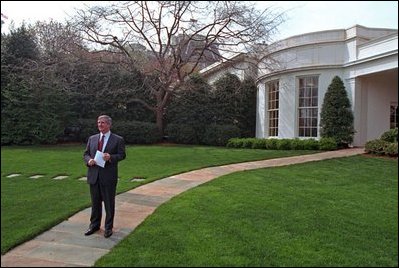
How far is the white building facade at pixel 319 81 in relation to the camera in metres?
16.9

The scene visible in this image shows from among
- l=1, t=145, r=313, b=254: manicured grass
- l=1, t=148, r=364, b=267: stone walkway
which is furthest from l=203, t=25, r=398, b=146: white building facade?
l=1, t=148, r=364, b=267: stone walkway

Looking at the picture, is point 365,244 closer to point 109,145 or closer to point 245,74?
point 109,145

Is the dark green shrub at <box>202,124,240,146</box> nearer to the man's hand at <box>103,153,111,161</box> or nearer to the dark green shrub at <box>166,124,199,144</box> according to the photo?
the dark green shrub at <box>166,124,199,144</box>

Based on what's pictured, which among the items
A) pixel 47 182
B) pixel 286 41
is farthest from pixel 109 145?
pixel 286 41

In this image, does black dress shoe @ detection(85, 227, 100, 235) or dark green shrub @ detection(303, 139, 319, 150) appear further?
dark green shrub @ detection(303, 139, 319, 150)

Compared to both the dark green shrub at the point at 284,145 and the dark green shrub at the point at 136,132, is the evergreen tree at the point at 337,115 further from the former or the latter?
the dark green shrub at the point at 136,132

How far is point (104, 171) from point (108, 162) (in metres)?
0.14

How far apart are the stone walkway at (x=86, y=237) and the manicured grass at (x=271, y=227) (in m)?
0.23

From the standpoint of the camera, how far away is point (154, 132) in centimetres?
2141

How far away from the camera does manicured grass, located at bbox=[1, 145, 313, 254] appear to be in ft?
15.9

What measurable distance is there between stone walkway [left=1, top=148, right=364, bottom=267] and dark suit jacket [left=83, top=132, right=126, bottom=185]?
2.31 feet

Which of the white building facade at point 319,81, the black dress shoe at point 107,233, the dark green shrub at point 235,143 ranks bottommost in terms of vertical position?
the black dress shoe at point 107,233

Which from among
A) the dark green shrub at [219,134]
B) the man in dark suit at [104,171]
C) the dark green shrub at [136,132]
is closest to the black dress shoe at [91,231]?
the man in dark suit at [104,171]

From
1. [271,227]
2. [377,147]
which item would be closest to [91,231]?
[271,227]
